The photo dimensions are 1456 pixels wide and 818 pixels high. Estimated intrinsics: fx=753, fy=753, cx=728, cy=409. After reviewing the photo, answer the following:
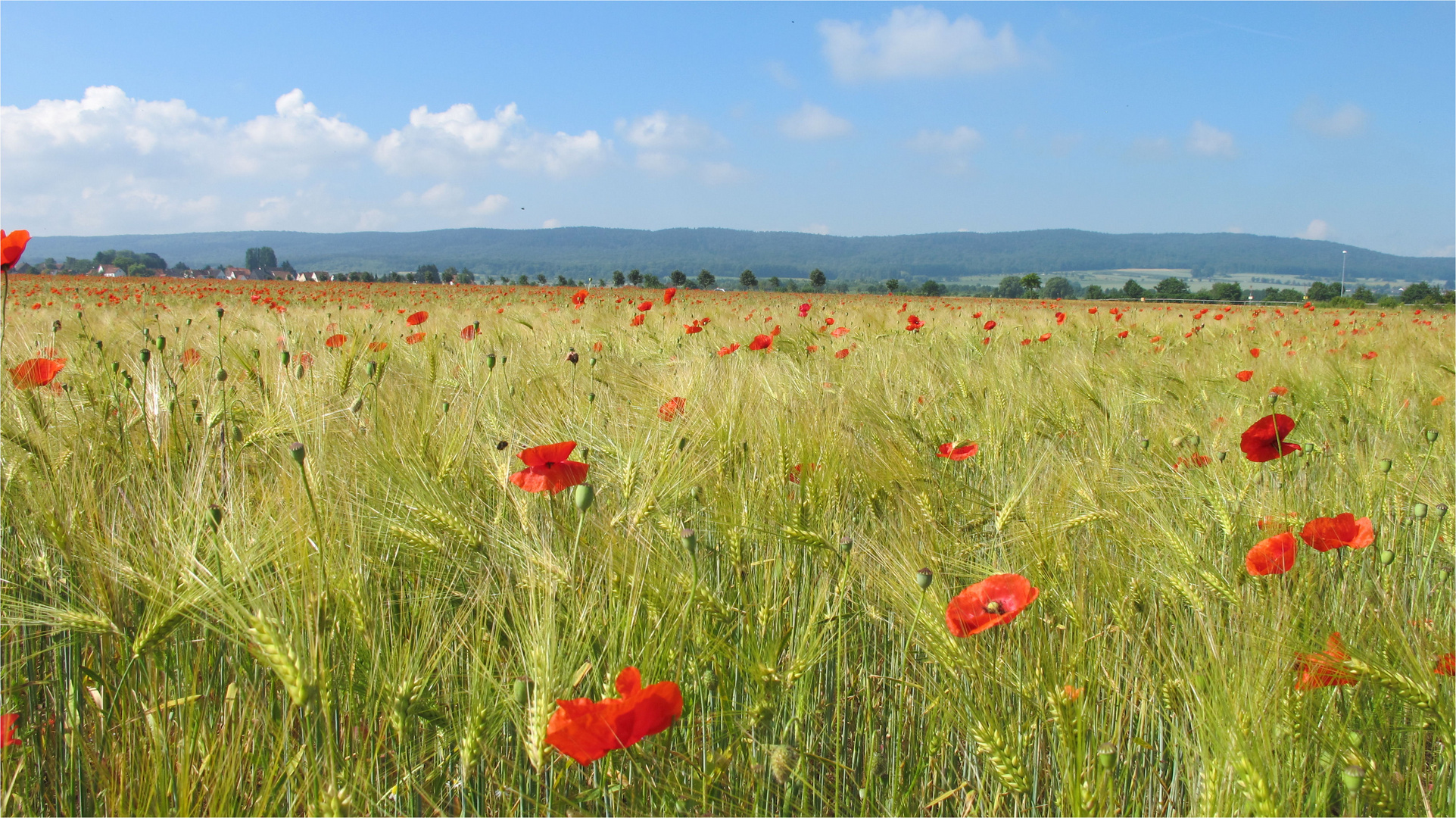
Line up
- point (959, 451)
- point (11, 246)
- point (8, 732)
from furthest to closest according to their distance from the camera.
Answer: point (959, 451), point (11, 246), point (8, 732)

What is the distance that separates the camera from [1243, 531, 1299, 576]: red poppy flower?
104cm

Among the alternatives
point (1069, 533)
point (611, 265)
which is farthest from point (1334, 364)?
point (611, 265)

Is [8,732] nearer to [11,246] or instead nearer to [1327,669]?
[11,246]

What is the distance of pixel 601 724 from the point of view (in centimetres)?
71

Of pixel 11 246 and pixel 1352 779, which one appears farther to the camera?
pixel 11 246

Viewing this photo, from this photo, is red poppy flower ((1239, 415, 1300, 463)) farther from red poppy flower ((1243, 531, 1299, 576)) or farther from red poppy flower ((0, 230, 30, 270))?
red poppy flower ((0, 230, 30, 270))

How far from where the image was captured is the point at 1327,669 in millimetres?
848

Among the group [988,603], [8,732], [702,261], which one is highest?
[702,261]

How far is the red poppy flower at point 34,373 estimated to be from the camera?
65.1 inches

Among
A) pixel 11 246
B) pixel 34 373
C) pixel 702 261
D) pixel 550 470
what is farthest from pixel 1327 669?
pixel 702 261

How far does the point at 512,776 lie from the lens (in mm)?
952

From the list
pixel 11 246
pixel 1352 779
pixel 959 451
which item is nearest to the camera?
pixel 1352 779

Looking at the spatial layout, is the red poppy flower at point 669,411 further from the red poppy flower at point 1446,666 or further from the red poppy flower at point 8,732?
the red poppy flower at point 1446,666

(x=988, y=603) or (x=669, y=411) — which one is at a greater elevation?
(x=669, y=411)
